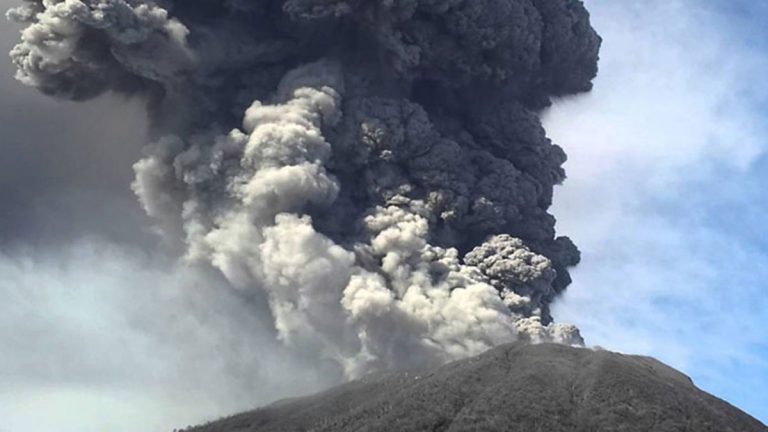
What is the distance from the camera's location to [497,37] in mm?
71438

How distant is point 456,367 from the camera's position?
201 feet

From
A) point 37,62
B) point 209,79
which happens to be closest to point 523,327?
point 209,79

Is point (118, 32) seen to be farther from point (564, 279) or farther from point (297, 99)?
point (564, 279)

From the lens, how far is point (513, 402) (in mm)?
57781

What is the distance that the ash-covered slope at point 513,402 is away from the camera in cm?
5619

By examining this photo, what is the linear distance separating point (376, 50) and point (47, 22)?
17.8 metres

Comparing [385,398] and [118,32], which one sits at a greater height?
[118,32]

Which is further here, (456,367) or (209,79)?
(209,79)

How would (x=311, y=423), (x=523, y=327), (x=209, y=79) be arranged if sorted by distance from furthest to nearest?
(x=209, y=79), (x=523, y=327), (x=311, y=423)

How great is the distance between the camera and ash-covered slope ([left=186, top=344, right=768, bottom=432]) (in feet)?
184

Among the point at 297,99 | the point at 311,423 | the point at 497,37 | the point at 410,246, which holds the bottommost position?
the point at 311,423

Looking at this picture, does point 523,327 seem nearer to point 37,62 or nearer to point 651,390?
point 651,390

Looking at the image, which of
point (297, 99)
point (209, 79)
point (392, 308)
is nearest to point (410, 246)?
point (392, 308)

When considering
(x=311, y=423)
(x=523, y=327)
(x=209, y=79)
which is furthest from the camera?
(x=209, y=79)
